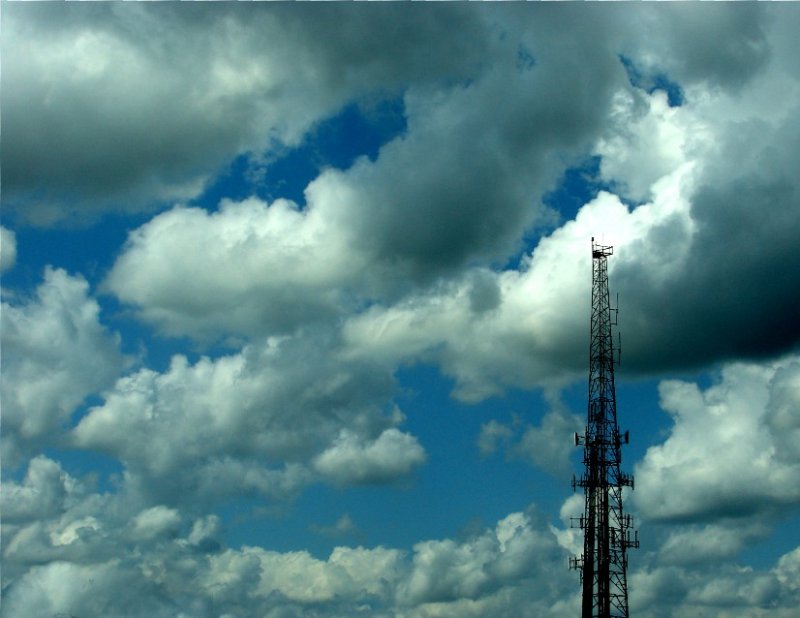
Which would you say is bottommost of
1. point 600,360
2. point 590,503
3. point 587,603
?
point 587,603

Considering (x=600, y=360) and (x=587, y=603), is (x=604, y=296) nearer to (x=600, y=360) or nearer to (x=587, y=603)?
(x=600, y=360)

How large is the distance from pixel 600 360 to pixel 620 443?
11.2 meters

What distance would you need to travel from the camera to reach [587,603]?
13238 cm

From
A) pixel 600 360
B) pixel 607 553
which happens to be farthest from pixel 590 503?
pixel 600 360

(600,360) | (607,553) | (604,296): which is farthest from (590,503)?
(604,296)

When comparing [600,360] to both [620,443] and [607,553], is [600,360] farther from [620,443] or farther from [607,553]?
[607,553]

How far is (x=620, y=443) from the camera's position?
134125mm

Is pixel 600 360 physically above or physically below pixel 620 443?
above

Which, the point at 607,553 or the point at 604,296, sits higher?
the point at 604,296

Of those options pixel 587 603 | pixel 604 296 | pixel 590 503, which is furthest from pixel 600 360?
pixel 587 603

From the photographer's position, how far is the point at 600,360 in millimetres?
136250

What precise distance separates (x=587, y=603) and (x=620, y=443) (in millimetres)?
21122

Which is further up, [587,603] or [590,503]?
[590,503]

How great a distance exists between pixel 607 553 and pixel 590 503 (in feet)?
22.0
